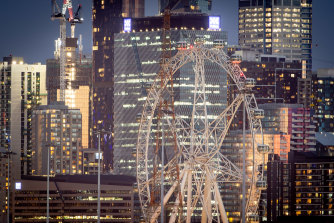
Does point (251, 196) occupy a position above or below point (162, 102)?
below

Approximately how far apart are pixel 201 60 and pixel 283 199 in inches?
2450

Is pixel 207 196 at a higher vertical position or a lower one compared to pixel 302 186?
higher

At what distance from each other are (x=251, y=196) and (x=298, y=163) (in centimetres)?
6490

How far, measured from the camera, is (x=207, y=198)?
139 metres

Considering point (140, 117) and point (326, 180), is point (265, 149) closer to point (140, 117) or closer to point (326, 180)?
point (140, 117)

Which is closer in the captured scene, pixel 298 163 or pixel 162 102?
pixel 162 102

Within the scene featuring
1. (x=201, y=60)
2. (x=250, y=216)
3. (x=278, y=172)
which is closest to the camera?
(x=250, y=216)

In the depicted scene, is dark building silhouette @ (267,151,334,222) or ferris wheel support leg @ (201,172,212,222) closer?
ferris wheel support leg @ (201,172,212,222)

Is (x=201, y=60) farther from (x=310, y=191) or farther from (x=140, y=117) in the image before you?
(x=310, y=191)

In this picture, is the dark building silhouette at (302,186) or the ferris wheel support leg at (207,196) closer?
the ferris wheel support leg at (207,196)

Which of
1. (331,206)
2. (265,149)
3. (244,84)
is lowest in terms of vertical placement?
(331,206)

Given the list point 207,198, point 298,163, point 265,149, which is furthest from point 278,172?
point 265,149

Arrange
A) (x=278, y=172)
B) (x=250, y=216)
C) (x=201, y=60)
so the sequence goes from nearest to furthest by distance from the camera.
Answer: (x=250, y=216), (x=201, y=60), (x=278, y=172)

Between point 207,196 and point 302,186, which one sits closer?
point 207,196
